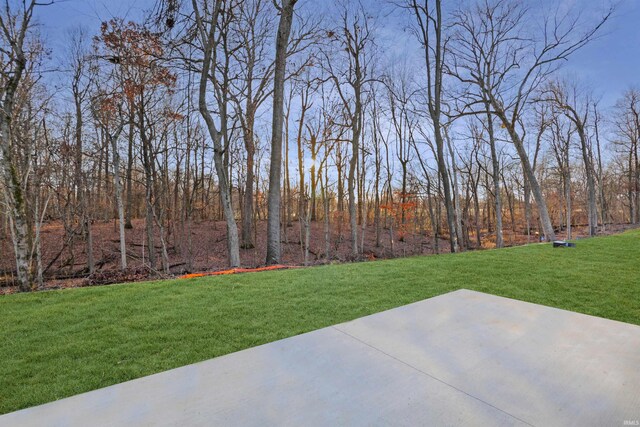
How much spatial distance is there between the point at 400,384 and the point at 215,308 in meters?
2.14

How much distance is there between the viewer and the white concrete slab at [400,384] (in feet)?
4.22

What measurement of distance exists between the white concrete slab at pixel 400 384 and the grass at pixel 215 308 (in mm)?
355

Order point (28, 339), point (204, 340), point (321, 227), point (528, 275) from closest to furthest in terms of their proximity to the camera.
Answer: point (204, 340), point (28, 339), point (528, 275), point (321, 227)

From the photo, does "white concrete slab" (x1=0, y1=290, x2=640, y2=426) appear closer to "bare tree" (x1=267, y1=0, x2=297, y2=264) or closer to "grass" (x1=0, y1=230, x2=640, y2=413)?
"grass" (x1=0, y1=230, x2=640, y2=413)

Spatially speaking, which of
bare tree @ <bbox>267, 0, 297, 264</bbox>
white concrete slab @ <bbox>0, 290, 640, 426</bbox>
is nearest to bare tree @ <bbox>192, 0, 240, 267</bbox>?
bare tree @ <bbox>267, 0, 297, 264</bbox>

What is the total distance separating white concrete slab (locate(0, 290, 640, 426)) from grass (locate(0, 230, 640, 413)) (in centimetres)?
36

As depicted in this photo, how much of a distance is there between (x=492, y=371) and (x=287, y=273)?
3.46 metres

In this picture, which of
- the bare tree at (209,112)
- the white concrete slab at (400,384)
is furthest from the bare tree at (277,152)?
the white concrete slab at (400,384)

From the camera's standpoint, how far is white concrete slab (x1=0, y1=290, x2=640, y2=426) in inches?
50.6

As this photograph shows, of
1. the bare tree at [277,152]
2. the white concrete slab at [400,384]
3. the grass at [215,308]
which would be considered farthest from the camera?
the bare tree at [277,152]

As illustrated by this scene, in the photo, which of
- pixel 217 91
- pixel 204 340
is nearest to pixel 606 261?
pixel 204 340

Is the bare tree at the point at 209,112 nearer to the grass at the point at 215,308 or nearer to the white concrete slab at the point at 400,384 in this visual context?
the grass at the point at 215,308

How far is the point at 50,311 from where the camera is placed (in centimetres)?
313

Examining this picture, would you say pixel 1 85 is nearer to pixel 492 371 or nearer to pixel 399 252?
pixel 492 371
